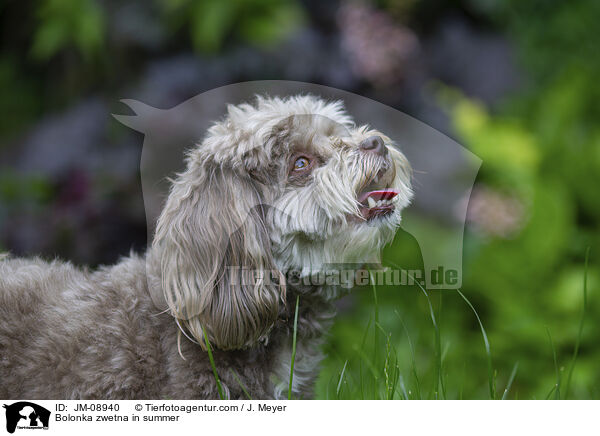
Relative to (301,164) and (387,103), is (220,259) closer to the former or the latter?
(301,164)

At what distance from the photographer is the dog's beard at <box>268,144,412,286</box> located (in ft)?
5.88

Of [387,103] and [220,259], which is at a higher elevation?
[387,103]

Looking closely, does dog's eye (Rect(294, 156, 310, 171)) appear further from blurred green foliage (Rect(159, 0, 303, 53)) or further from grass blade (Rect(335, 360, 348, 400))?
blurred green foliage (Rect(159, 0, 303, 53))

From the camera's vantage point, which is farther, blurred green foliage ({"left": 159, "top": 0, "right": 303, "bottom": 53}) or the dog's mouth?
blurred green foliage ({"left": 159, "top": 0, "right": 303, "bottom": 53})

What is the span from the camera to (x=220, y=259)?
1.87 meters

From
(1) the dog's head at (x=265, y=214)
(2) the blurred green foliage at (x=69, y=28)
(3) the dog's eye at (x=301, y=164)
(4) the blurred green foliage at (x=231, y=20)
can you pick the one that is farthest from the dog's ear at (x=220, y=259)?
(2) the blurred green foliage at (x=69, y=28)

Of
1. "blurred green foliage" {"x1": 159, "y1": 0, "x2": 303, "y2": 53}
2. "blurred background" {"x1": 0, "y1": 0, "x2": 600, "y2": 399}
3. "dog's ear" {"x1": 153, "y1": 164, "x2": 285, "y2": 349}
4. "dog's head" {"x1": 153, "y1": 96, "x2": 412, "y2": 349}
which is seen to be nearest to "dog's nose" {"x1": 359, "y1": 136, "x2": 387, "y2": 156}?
"dog's head" {"x1": 153, "y1": 96, "x2": 412, "y2": 349}
